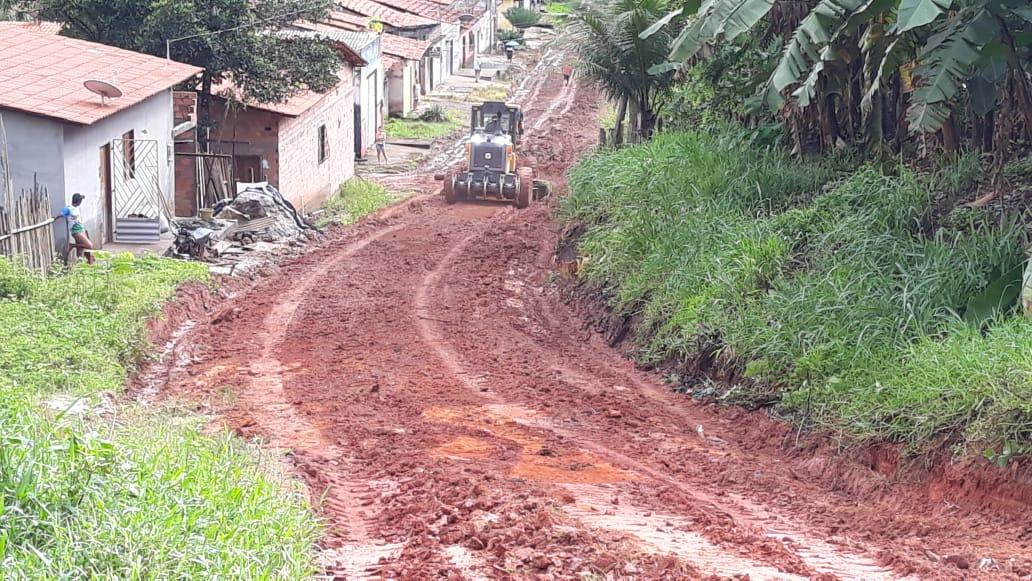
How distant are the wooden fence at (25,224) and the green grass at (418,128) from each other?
2422cm

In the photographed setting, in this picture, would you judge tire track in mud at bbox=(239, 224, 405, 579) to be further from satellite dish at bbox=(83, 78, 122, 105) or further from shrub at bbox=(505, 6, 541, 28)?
shrub at bbox=(505, 6, 541, 28)

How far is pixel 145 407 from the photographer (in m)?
12.5

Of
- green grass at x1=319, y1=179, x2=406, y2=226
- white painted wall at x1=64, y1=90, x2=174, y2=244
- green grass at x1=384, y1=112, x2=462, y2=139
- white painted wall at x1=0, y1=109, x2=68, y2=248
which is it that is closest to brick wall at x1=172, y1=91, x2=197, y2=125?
white painted wall at x1=64, y1=90, x2=174, y2=244

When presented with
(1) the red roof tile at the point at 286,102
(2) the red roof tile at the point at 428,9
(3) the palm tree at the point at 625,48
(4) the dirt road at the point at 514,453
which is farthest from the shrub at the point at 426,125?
(4) the dirt road at the point at 514,453

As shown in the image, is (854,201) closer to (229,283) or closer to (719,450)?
(719,450)

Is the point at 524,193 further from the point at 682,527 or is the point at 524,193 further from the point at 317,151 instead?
the point at 682,527

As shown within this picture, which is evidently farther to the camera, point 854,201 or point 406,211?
point 406,211

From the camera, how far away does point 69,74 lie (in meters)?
20.9

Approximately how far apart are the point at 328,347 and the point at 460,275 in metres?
5.39

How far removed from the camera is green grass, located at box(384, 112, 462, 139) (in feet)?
138

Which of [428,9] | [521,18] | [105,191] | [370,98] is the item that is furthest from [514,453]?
[521,18]

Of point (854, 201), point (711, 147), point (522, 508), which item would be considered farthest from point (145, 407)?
point (711, 147)

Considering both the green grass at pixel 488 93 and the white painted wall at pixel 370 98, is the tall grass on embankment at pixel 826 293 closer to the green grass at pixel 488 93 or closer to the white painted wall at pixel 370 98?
the white painted wall at pixel 370 98

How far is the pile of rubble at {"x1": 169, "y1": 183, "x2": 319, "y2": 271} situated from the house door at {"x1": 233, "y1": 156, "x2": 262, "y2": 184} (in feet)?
5.46
